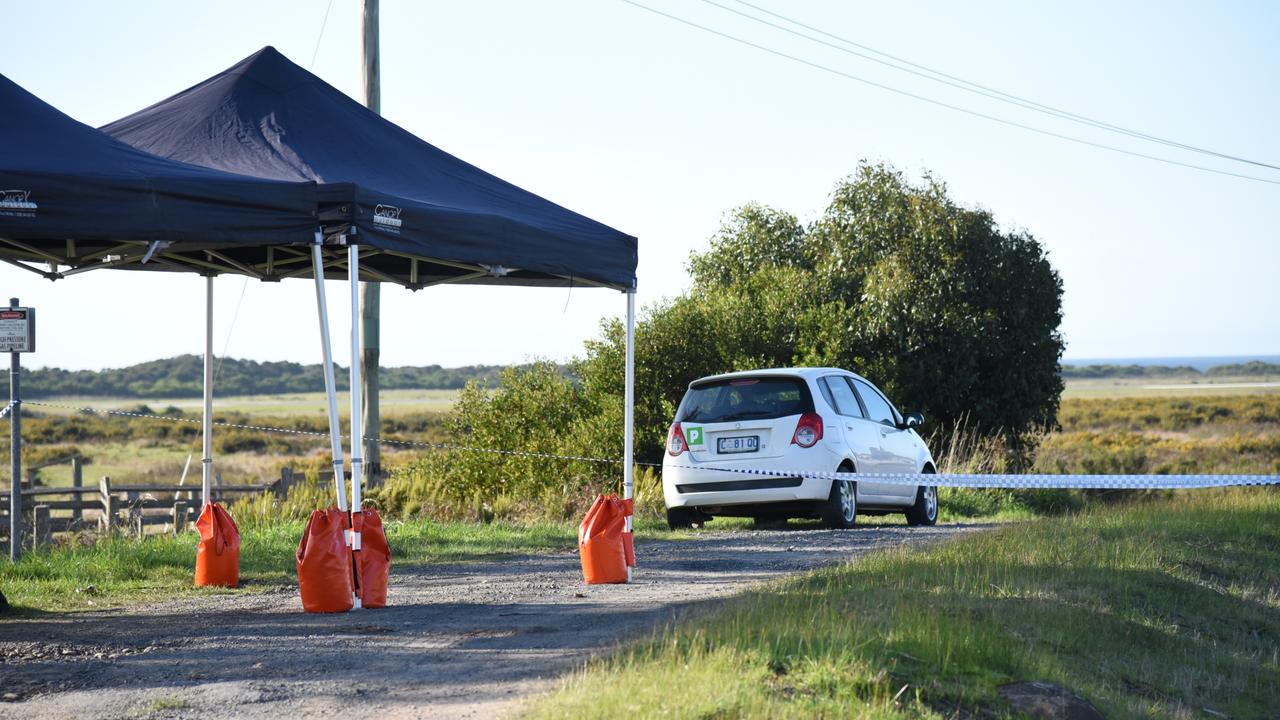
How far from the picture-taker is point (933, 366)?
77.9 feet

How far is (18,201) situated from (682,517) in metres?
8.18

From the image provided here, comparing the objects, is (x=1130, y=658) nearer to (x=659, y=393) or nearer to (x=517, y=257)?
(x=517, y=257)

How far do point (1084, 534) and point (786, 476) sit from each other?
283 centimetres

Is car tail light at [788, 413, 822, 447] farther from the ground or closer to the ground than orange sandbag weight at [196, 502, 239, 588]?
farther from the ground

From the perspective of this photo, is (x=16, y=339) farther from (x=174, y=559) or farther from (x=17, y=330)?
(x=174, y=559)

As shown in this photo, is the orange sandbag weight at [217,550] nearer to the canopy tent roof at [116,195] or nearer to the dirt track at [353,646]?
the dirt track at [353,646]

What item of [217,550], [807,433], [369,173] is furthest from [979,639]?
[807,433]

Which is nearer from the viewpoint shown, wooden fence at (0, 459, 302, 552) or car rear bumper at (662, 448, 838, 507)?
car rear bumper at (662, 448, 838, 507)

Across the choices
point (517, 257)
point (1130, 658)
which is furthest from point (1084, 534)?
point (517, 257)

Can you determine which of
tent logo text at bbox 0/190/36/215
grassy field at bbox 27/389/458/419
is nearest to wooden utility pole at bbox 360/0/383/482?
tent logo text at bbox 0/190/36/215

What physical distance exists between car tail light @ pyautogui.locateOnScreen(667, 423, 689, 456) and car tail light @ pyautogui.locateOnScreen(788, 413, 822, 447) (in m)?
1.15

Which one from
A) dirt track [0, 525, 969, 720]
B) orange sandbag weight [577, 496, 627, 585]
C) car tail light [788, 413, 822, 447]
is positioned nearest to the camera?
dirt track [0, 525, 969, 720]

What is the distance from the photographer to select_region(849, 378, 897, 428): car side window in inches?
580

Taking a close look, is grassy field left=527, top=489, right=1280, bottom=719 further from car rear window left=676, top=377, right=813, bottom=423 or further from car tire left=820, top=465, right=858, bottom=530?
car rear window left=676, top=377, right=813, bottom=423
